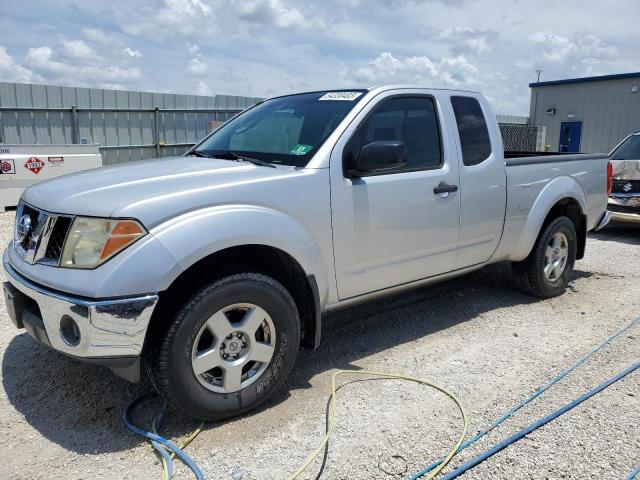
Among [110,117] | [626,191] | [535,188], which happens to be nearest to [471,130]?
[535,188]

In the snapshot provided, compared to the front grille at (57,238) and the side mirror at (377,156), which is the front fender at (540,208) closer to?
the side mirror at (377,156)

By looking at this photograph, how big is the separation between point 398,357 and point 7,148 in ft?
30.1

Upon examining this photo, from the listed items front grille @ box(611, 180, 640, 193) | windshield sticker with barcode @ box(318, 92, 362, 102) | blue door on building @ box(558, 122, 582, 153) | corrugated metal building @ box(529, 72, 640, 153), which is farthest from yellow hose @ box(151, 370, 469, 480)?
blue door on building @ box(558, 122, 582, 153)

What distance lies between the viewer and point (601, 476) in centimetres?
267

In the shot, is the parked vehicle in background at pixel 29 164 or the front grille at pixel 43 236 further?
the parked vehicle in background at pixel 29 164

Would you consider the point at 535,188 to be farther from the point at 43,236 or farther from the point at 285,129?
the point at 43,236

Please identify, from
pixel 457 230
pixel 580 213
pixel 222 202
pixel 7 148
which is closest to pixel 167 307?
pixel 222 202

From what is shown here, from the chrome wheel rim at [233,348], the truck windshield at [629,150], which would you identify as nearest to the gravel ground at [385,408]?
the chrome wheel rim at [233,348]

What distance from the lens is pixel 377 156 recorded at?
341 cm

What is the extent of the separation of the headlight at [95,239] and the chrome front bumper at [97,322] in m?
0.19

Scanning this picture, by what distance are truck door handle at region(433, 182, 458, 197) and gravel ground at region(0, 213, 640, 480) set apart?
3.80 feet

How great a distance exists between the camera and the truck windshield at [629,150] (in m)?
9.21

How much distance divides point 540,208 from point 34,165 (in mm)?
9143

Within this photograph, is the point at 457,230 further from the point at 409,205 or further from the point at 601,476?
the point at 601,476
